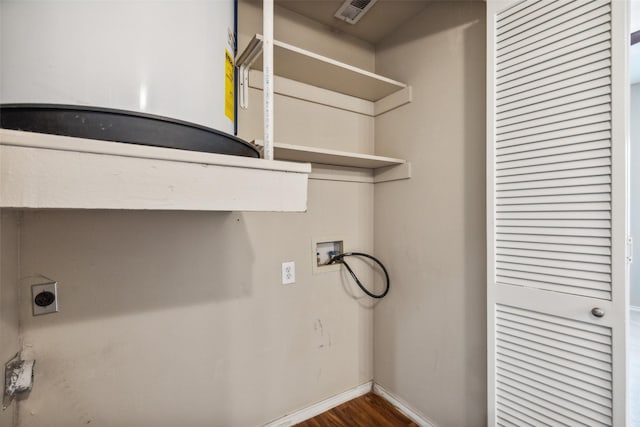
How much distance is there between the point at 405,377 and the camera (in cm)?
160

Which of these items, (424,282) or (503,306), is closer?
(503,306)

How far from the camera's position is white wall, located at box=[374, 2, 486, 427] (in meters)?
1.27

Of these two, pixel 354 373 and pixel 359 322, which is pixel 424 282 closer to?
pixel 359 322

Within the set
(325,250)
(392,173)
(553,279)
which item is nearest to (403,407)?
(325,250)

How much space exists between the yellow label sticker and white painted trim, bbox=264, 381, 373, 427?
156cm

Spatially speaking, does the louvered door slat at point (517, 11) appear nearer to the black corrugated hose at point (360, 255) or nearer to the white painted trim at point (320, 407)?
the black corrugated hose at point (360, 255)

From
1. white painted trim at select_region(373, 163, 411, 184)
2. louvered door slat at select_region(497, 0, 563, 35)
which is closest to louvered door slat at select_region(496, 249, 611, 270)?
white painted trim at select_region(373, 163, 411, 184)

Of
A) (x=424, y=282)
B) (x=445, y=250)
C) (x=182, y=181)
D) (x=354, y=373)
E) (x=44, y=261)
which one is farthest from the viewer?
(x=354, y=373)

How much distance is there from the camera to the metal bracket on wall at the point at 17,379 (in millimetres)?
898

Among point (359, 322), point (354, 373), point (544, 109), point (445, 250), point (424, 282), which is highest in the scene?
point (544, 109)

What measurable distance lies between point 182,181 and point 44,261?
3.07ft

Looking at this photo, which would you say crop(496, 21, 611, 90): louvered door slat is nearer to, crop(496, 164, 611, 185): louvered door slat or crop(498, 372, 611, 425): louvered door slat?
crop(496, 164, 611, 185): louvered door slat

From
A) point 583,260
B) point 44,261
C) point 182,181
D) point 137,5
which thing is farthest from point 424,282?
point 44,261

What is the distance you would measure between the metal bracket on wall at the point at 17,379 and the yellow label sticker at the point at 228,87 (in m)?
1.10
